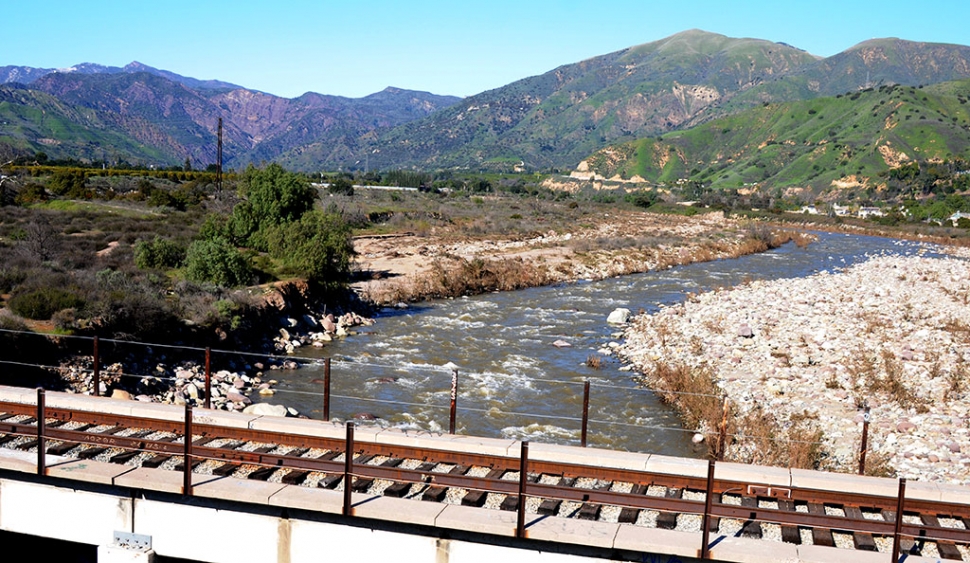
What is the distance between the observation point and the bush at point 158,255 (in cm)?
2836

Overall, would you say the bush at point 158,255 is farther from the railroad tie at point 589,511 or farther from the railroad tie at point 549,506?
the railroad tie at point 589,511

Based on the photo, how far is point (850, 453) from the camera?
532 inches

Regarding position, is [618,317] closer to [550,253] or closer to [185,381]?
[185,381]

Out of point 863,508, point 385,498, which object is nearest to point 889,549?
point 863,508

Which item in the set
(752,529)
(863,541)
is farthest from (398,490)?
(863,541)

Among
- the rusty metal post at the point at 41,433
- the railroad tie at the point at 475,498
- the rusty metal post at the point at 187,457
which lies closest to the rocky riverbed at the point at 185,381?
the rusty metal post at the point at 41,433

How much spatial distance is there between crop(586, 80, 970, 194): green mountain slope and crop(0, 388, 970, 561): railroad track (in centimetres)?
12808

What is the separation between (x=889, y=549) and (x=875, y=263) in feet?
138

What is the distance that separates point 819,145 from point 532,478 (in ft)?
534

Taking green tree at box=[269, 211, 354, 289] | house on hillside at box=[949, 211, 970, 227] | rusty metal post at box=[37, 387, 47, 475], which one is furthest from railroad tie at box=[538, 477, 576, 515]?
house on hillside at box=[949, 211, 970, 227]

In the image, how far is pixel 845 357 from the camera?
20.1 m

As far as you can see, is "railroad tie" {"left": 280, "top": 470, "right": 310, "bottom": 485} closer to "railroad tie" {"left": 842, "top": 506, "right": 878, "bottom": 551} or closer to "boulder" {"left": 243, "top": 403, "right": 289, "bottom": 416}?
"railroad tie" {"left": 842, "top": 506, "right": 878, "bottom": 551}

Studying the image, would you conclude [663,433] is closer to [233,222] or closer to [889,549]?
[889,549]

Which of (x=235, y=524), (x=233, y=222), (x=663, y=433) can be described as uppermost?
(x=233, y=222)
